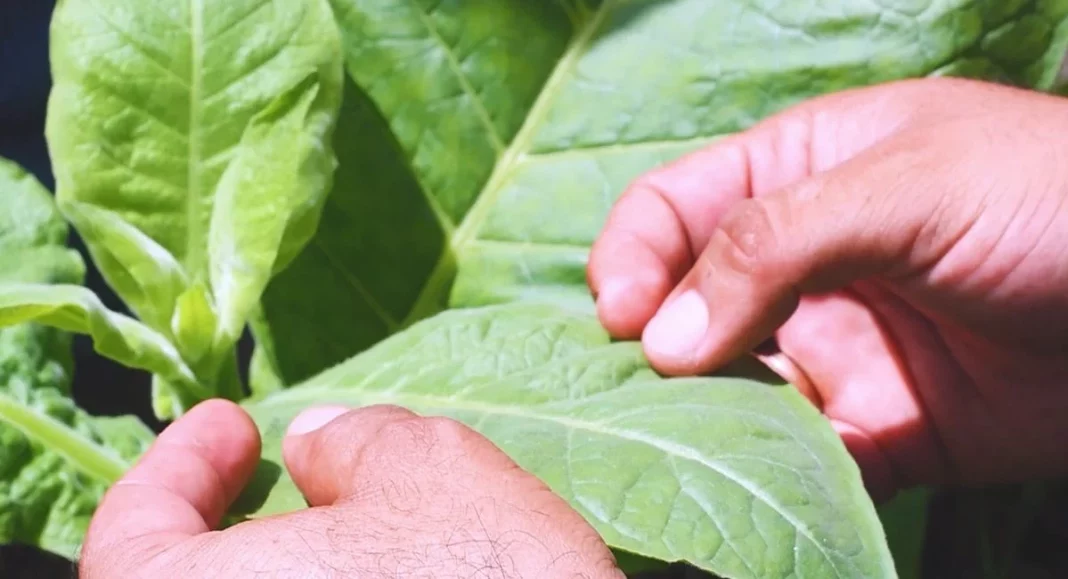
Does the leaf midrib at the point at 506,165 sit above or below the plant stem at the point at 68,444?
above

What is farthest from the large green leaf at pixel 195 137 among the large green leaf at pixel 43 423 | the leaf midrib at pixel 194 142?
the large green leaf at pixel 43 423

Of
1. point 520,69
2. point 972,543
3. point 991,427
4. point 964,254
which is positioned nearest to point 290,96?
point 520,69

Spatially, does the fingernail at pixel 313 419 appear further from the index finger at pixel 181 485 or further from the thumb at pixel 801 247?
the thumb at pixel 801 247

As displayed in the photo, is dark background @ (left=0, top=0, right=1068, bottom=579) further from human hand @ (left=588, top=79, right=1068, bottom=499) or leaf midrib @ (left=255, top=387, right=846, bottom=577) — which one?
leaf midrib @ (left=255, top=387, right=846, bottom=577)

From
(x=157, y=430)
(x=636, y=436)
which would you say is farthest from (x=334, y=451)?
(x=157, y=430)

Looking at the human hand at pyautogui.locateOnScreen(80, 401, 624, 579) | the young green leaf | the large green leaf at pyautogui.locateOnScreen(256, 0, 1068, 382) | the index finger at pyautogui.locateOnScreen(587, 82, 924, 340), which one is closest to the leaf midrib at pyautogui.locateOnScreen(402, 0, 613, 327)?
the large green leaf at pyautogui.locateOnScreen(256, 0, 1068, 382)

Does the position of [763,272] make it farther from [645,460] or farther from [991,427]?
[991,427]

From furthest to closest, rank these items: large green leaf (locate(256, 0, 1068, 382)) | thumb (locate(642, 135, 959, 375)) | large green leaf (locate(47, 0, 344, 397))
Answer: large green leaf (locate(256, 0, 1068, 382)) → large green leaf (locate(47, 0, 344, 397)) → thumb (locate(642, 135, 959, 375))
